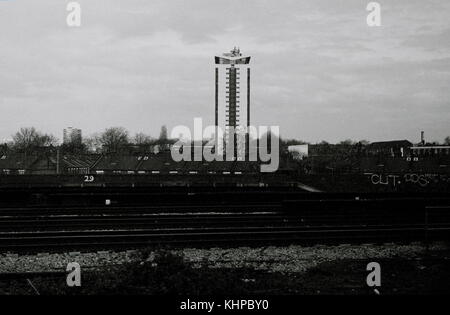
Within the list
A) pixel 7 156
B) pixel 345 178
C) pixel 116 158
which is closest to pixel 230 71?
pixel 116 158

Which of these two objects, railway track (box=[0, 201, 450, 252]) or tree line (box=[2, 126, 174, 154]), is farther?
tree line (box=[2, 126, 174, 154])

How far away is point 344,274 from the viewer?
9648 millimetres

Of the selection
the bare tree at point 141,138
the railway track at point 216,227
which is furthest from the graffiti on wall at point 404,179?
the bare tree at point 141,138

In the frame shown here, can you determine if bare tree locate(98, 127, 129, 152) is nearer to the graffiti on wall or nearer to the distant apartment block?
the distant apartment block

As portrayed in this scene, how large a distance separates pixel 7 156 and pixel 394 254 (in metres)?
65.5

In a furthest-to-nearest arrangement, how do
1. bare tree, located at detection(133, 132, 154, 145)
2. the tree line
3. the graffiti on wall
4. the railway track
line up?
1. bare tree, located at detection(133, 132, 154, 145)
2. the tree line
3. the graffiti on wall
4. the railway track

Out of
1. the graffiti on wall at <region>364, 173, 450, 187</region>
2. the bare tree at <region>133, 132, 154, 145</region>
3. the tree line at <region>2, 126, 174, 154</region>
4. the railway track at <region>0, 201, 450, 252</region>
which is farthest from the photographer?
the bare tree at <region>133, 132, 154, 145</region>

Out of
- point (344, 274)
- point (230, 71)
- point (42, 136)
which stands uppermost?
point (230, 71)

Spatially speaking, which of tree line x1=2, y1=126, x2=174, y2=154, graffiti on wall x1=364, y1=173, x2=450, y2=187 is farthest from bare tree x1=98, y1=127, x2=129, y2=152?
graffiti on wall x1=364, y1=173, x2=450, y2=187
